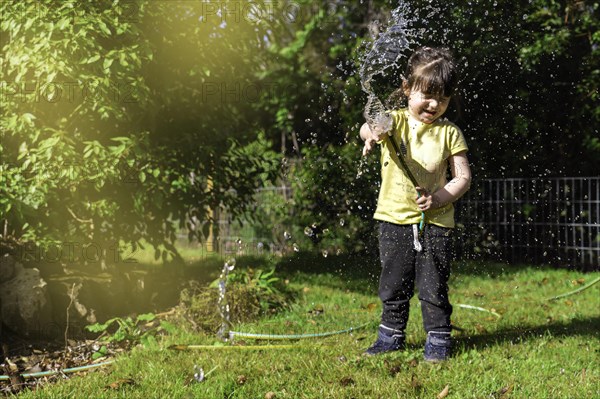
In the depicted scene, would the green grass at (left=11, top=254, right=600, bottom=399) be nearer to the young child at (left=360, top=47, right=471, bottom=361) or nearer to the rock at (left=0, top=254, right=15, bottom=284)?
the young child at (left=360, top=47, right=471, bottom=361)

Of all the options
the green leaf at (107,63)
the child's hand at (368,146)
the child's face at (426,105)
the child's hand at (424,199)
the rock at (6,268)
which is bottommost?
the rock at (6,268)

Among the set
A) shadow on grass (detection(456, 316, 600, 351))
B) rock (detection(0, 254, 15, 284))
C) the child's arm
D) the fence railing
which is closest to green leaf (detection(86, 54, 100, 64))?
rock (detection(0, 254, 15, 284))

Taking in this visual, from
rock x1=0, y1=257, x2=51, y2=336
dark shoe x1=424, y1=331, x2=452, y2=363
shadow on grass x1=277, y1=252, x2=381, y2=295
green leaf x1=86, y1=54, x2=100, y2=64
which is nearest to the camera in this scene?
dark shoe x1=424, y1=331, x2=452, y2=363

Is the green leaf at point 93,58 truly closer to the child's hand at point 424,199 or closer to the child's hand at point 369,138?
the child's hand at point 369,138

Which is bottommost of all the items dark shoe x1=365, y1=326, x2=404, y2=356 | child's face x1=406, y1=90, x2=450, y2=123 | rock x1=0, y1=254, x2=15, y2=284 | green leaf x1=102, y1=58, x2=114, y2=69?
dark shoe x1=365, y1=326, x2=404, y2=356

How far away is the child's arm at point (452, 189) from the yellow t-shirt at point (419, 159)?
0.05 m

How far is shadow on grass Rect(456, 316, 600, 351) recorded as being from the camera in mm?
3830

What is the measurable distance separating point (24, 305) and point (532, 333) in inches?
139

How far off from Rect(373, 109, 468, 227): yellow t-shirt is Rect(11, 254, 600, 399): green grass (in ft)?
2.65

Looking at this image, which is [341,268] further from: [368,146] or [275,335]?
[368,146]

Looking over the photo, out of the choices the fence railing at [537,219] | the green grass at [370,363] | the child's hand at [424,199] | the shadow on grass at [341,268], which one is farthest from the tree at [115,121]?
the child's hand at [424,199]

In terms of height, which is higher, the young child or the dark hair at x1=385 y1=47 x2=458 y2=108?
the dark hair at x1=385 y1=47 x2=458 y2=108

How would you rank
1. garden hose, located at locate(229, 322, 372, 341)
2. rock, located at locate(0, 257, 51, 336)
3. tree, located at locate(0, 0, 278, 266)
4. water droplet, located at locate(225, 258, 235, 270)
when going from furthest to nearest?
1. water droplet, located at locate(225, 258, 235, 270)
2. tree, located at locate(0, 0, 278, 266)
3. rock, located at locate(0, 257, 51, 336)
4. garden hose, located at locate(229, 322, 372, 341)

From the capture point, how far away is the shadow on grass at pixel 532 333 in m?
3.83
